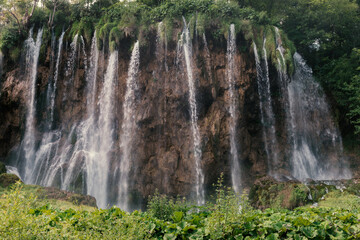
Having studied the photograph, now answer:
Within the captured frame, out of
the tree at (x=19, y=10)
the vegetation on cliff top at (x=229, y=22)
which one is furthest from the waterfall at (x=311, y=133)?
the tree at (x=19, y=10)

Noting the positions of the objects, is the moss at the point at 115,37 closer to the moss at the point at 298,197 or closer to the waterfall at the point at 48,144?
the waterfall at the point at 48,144

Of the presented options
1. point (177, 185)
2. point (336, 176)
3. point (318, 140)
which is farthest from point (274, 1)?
point (177, 185)

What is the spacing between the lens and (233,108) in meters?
18.9

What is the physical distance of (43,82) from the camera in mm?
20875

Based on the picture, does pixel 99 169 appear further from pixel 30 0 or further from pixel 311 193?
pixel 30 0

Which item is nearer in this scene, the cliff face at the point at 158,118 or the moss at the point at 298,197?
the moss at the point at 298,197

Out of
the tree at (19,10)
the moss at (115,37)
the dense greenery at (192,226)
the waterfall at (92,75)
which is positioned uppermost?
the tree at (19,10)

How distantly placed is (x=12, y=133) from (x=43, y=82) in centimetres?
416

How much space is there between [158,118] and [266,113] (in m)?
7.50

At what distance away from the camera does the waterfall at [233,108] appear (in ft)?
60.0

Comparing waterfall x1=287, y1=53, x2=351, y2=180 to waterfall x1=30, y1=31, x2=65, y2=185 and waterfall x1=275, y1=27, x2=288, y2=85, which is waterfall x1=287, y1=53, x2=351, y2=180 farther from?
waterfall x1=30, y1=31, x2=65, y2=185

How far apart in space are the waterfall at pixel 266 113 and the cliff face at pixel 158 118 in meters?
0.33

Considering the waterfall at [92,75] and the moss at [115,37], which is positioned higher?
the moss at [115,37]

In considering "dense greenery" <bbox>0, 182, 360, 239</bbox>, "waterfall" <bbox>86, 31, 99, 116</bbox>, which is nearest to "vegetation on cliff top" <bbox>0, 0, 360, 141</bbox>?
"waterfall" <bbox>86, 31, 99, 116</bbox>
